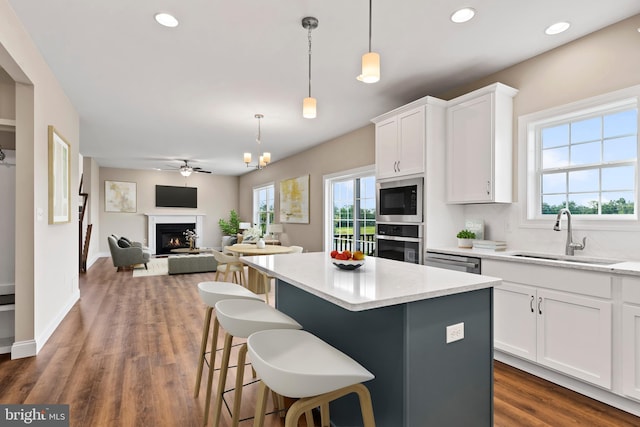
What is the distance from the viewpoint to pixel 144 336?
352cm

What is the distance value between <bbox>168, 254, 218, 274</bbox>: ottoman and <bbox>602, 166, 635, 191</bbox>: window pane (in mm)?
6618

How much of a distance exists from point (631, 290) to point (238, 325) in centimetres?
236

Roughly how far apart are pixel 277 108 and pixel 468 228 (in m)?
2.85

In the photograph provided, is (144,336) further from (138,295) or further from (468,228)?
(468,228)

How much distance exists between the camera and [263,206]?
10188 millimetres

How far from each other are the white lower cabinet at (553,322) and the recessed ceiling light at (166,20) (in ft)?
10.4

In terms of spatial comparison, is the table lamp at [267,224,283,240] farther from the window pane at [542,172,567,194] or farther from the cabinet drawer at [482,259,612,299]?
the window pane at [542,172,567,194]

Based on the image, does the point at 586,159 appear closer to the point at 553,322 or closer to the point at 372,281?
the point at 553,322

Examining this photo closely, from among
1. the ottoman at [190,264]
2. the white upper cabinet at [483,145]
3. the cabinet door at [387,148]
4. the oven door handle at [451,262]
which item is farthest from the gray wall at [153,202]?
the white upper cabinet at [483,145]

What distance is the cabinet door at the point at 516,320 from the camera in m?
2.64

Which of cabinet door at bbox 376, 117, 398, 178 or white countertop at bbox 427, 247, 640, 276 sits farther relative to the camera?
cabinet door at bbox 376, 117, 398, 178

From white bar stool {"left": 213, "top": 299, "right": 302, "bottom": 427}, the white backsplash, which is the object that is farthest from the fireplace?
white bar stool {"left": 213, "top": 299, "right": 302, "bottom": 427}

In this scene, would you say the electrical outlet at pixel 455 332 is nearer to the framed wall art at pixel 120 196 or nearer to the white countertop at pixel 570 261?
the white countertop at pixel 570 261

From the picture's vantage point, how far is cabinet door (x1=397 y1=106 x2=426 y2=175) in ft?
11.9
